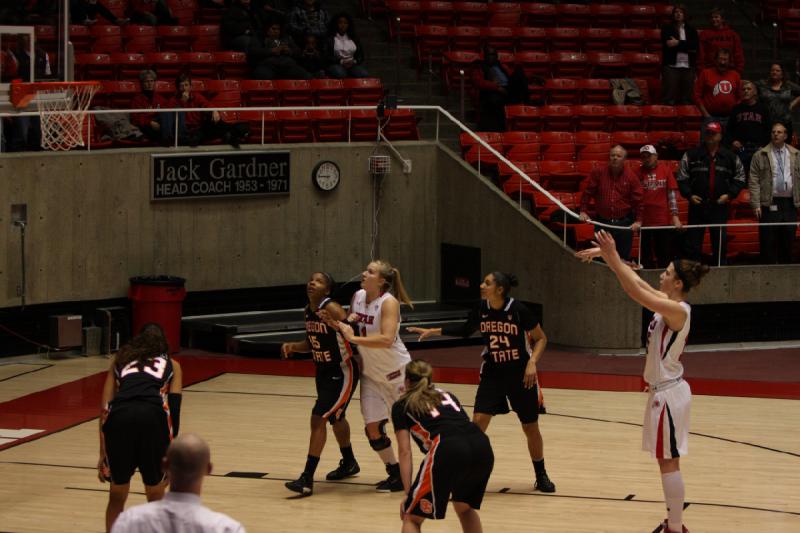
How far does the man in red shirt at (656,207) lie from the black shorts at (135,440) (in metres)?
9.53

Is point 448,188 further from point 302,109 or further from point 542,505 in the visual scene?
point 542,505

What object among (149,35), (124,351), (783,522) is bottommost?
(783,522)

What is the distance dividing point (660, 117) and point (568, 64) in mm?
1884

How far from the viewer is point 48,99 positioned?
15711 mm

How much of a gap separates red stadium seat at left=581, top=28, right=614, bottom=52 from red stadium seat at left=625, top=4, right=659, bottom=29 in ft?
2.53

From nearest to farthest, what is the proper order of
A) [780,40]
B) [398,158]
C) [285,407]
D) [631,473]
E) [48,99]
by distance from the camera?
[631,473] < [285,407] < [48,99] < [398,158] < [780,40]

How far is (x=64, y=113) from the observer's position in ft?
52.2

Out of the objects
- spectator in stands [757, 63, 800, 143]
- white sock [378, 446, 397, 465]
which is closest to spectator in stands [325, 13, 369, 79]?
spectator in stands [757, 63, 800, 143]

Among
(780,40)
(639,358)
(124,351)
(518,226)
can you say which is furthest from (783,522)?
(780,40)

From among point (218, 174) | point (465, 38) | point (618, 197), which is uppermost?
point (465, 38)

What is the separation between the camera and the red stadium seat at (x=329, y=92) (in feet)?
62.1

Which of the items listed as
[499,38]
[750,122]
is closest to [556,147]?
[750,122]

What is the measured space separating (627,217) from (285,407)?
16.6 feet

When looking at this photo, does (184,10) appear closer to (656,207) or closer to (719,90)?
(656,207)
